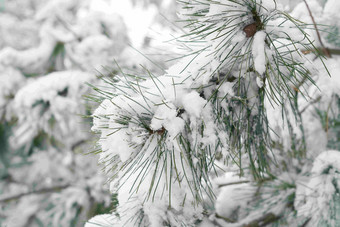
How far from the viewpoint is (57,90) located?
3.12 meters

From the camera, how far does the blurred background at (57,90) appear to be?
9.89 ft

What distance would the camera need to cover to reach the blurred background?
3.01 metres

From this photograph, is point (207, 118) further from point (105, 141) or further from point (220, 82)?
point (105, 141)

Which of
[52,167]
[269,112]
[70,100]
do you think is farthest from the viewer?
[52,167]

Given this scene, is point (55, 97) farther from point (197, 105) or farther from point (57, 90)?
point (197, 105)

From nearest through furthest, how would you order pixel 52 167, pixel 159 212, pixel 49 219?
pixel 159 212 < pixel 49 219 < pixel 52 167

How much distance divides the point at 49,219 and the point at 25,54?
122 inches

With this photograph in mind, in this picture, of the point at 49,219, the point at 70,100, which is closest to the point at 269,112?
the point at 70,100

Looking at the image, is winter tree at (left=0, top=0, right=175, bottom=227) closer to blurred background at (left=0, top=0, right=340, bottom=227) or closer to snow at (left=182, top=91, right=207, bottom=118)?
blurred background at (left=0, top=0, right=340, bottom=227)

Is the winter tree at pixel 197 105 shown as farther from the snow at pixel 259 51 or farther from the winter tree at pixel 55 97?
the winter tree at pixel 55 97

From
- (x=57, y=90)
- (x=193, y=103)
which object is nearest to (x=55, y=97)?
(x=57, y=90)

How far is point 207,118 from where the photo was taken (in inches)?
31.7

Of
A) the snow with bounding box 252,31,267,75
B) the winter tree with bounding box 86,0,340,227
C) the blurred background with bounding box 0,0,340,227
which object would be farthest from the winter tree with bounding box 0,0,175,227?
the snow with bounding box 252,31,267,75

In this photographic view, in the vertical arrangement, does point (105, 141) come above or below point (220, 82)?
below
